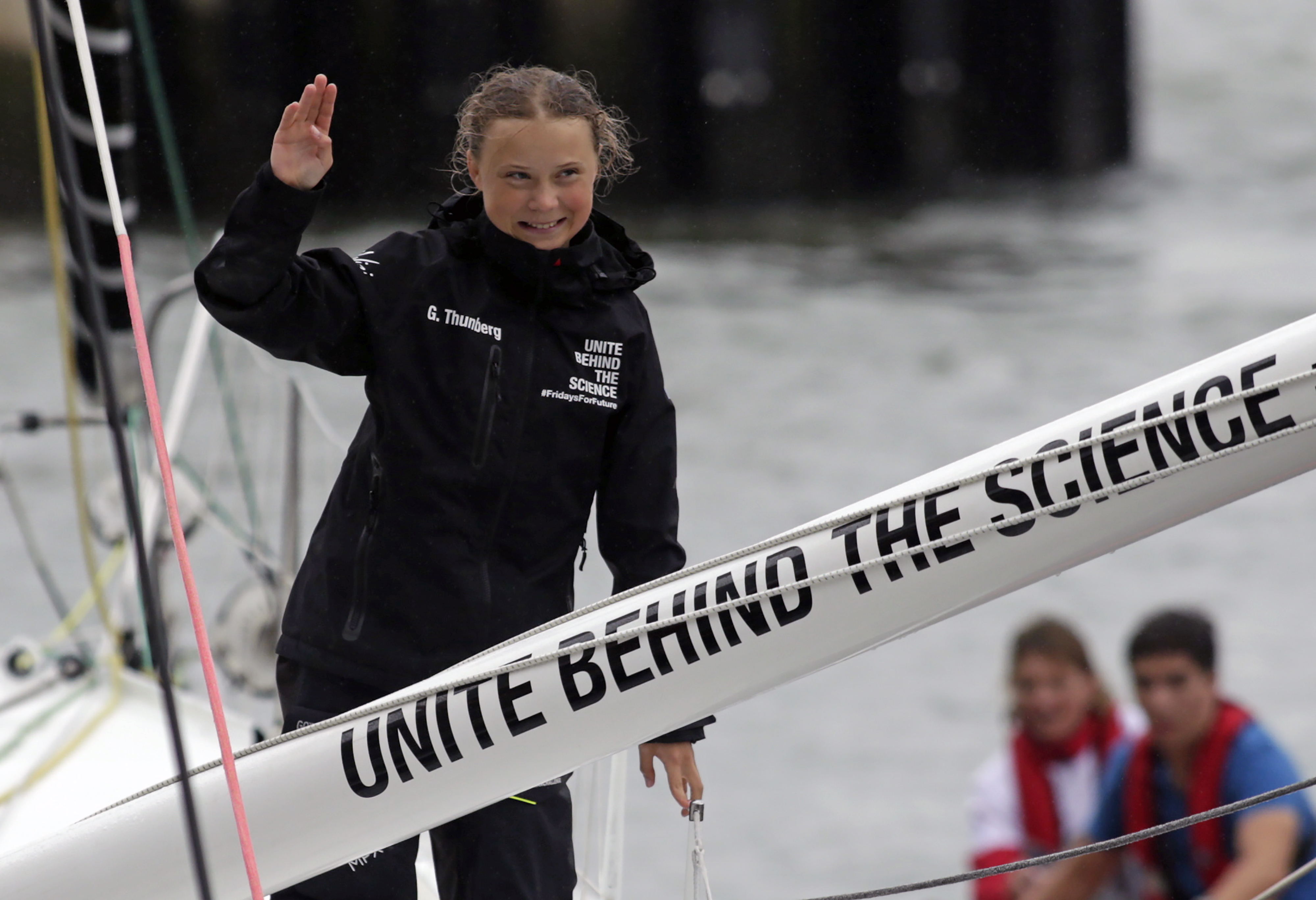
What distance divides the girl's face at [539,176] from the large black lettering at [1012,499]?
1.23 ft

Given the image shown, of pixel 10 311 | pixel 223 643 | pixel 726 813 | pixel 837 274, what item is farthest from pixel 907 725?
pixel 10 311

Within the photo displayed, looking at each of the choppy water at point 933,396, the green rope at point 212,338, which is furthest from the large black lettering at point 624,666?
the choppy water at point 933,396

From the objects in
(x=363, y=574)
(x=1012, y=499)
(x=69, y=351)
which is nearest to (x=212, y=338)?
(x=69, y=351)

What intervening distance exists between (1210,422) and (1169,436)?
0.09ft

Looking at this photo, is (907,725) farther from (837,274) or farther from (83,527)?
(837,274)

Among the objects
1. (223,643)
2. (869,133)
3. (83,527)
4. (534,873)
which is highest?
(869,133)

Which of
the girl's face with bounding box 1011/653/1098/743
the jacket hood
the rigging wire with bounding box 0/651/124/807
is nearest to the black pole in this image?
the jacket hood

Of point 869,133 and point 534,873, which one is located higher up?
point 869,133

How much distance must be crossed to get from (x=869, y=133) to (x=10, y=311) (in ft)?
23.2

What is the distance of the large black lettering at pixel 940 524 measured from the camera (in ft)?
3.80

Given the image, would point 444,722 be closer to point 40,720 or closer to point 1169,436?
point 1169,436

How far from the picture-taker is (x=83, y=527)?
329cm

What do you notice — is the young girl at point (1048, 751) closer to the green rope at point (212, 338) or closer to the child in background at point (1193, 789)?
the child in background at point (1193, 789)

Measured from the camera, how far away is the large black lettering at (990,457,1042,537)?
1.15 m
